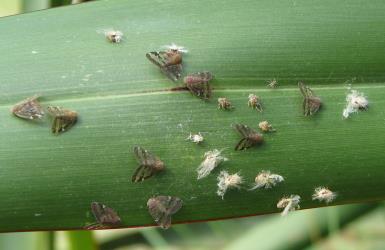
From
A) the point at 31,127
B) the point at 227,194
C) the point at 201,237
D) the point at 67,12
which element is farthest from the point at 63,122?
the point at 201,237

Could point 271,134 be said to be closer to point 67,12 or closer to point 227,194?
point 227,194

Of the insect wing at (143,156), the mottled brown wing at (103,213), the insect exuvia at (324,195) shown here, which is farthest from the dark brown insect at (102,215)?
the insect exuvia at (324,195)

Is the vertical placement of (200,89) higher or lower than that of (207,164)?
higher

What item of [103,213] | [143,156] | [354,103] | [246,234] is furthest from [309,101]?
[246,234]

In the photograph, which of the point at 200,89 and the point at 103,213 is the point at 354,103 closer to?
the point at 200,89

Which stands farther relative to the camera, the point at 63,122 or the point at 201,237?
the point at 201,237

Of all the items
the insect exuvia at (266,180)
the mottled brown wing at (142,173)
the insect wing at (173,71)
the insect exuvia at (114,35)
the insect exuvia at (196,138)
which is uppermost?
the insect exuvia at (114,35)

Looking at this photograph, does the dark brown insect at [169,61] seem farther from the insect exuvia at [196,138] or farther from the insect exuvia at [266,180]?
the insect exuvia at [266,180]
